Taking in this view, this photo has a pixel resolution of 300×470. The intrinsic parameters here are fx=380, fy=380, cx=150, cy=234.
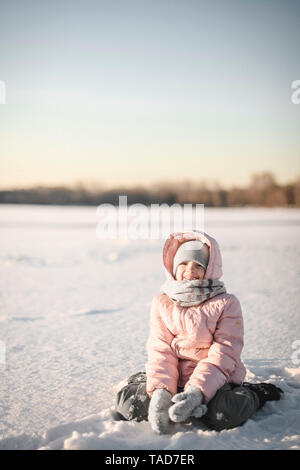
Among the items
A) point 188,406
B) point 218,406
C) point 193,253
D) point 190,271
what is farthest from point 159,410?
point 193,253

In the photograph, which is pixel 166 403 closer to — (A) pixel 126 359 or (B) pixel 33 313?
(A) pixel 126 359

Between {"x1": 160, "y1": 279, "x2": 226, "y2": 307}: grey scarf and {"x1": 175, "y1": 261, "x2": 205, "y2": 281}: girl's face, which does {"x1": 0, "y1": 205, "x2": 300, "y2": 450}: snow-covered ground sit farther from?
{"x1": 175, "y1": 261, "x2": 205, "y2": 281}: girl's face

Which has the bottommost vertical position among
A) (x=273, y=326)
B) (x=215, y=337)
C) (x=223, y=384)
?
(x=273, y=326)

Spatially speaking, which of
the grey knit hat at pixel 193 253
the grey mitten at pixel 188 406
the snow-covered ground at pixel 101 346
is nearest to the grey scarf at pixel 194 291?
the grey knit hat at pixel 193 253

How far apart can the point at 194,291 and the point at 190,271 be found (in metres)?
0.12

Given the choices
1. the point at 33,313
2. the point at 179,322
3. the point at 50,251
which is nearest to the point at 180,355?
the point at 179,322

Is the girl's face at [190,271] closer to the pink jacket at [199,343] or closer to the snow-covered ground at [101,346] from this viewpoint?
the pink jacket at [199,343]

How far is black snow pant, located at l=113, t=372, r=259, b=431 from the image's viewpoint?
1.78 meters

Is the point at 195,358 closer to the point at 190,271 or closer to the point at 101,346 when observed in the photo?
the point at 190,271

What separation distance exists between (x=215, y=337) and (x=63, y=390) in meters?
1.04

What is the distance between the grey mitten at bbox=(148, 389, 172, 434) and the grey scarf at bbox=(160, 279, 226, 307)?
453 millimetres

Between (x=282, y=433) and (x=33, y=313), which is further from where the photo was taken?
(x=33, y=313)

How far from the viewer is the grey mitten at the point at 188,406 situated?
169cm

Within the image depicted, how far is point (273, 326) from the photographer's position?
142 inches
